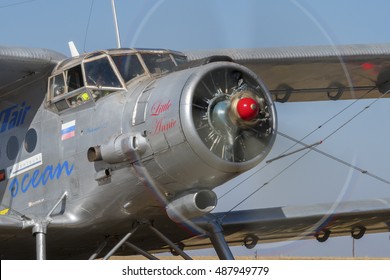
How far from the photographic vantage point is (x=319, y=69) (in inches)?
689

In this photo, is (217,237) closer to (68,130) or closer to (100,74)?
(68,130)

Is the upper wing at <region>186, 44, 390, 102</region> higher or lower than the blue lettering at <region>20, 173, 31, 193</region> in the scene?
higher

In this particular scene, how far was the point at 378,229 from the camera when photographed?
1881 cm

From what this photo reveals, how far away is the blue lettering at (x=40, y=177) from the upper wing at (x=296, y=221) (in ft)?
9.45

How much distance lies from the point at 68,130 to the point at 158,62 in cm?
164

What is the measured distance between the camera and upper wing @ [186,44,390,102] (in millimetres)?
16969

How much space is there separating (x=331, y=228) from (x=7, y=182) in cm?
608

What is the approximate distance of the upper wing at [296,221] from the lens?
1680cm

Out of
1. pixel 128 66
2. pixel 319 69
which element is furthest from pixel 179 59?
pixel 319 69

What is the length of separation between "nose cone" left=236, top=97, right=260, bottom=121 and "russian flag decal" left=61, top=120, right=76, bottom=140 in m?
2.88

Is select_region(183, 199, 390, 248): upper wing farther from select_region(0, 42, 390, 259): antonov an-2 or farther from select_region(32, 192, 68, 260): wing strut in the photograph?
select_region(32, 192, 68, 260): wing strut

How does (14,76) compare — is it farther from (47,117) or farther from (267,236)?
(267,236)

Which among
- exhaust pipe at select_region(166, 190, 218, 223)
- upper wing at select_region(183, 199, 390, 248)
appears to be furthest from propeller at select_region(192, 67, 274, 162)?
upper wing at select_region(183, 199, 390, 248)
